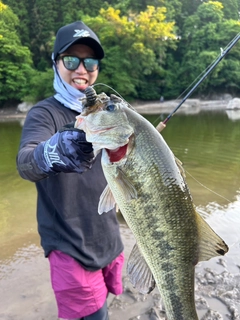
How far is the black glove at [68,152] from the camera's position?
5.62ft

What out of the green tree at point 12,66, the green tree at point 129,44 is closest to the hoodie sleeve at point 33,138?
the green tree at point 12,66

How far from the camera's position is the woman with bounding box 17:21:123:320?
224cm

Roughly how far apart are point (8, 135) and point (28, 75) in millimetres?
19276

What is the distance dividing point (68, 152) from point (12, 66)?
119ft

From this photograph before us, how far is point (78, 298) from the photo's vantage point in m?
2.29

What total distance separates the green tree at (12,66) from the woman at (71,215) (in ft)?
112

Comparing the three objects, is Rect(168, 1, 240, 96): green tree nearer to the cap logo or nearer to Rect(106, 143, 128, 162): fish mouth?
the cap logo

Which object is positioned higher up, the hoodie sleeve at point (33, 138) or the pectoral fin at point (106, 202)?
the hoodie sleeve at point (33, 138)

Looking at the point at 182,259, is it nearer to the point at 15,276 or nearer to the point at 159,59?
the point at 15,276

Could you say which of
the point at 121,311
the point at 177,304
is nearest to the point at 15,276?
the point at 121,311

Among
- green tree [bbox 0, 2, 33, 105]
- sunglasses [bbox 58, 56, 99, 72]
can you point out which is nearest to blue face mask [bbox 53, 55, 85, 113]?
sunglasses [bbox 58, 56, 99, 72]

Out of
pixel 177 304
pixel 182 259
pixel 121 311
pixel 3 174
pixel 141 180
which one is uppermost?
pixel 141 180

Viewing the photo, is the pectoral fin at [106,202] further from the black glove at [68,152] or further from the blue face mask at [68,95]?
the blue face mask at [68,95]

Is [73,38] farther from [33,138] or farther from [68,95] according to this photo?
[33,138]
